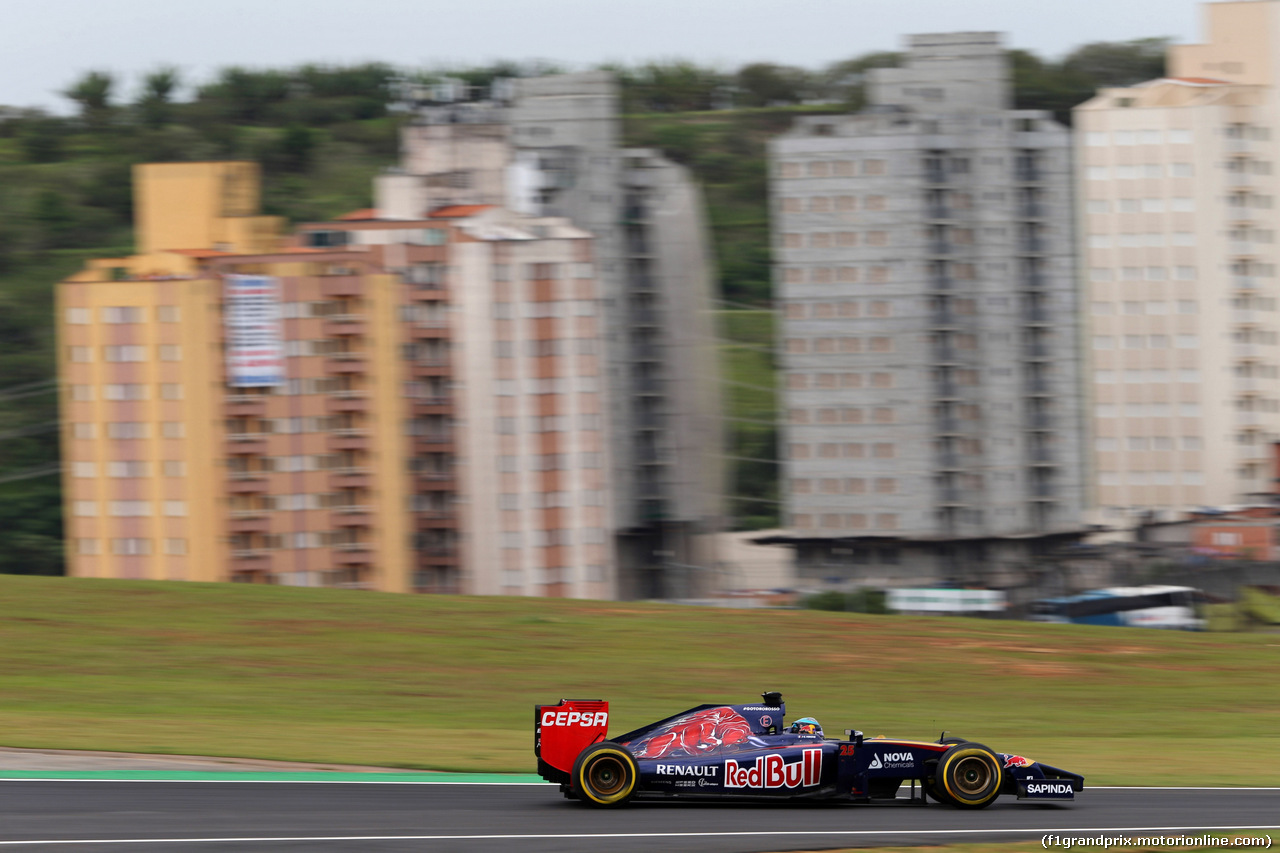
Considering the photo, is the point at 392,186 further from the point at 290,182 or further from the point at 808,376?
the point at 290,182

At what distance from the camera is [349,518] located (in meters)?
66.8

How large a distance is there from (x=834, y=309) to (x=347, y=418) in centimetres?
2897

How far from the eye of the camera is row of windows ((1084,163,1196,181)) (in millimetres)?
87750

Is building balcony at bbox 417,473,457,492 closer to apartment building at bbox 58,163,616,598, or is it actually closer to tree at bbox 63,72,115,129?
apartment building at bbox 58,163,616,598

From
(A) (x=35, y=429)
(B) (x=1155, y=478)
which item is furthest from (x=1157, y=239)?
(A) (x=35, y=429)

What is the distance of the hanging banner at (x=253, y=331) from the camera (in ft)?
218

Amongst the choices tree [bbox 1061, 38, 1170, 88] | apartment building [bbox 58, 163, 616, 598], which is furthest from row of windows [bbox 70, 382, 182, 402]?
tree [bbox 1061, 38, 1170, 88]

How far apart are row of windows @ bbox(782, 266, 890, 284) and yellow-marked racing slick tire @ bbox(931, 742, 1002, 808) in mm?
66317

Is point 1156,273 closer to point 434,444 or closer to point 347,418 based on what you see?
point 434,444

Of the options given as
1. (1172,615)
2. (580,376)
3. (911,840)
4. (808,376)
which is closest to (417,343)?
(580,376)

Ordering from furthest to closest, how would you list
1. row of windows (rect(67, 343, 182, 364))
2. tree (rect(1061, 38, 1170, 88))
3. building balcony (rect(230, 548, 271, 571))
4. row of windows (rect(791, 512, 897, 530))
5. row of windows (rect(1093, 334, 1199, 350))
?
1. tree (rect(1061, 38, 1170, 88))
2. row of windows (rect(1093, 334, 1199, 350))
3. row of windows (rect(791, 512, 897, 530))
4. row of windows (rect(67, 343, 182, 364))
5. building balcony (rect(230, 548, 271, 571))

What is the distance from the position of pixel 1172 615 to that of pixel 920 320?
70.2ft

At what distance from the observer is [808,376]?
83500 mm

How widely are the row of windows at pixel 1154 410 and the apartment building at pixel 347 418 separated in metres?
35.4
